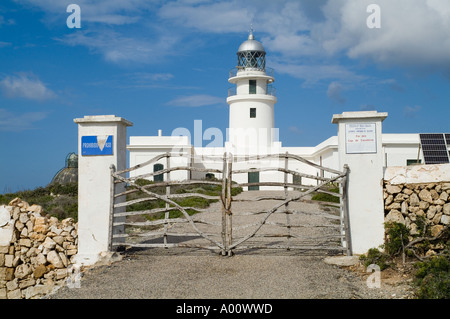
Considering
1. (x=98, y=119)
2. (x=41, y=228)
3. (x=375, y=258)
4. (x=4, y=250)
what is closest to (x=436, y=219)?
(x=375, y=258)

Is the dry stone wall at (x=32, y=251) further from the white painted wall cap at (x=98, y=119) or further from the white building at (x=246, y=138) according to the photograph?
the white building at (x=246, y=138)

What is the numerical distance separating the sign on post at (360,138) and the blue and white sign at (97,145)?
4.48 meters

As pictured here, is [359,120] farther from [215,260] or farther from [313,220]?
[313,220]

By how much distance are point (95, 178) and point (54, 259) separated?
1.70m

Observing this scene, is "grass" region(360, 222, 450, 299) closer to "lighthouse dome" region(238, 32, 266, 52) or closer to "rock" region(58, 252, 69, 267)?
"rock" region(58, 252, 69, 267)

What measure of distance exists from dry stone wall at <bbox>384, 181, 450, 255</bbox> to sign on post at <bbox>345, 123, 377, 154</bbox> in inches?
28.2

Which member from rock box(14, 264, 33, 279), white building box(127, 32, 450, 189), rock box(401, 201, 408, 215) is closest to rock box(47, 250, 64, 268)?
rock box(14, 264, 33, 279)

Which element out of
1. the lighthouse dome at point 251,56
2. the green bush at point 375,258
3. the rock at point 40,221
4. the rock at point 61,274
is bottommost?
the rock at point 61,274

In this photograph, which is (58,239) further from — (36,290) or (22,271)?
(36,290)

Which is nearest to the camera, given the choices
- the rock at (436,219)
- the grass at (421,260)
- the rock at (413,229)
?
the grass at (421,260)

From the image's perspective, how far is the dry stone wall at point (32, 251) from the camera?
8.45 m

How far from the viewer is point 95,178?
8.80 m

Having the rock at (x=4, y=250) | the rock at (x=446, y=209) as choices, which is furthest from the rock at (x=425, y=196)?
the rock at (x=4, y=250)

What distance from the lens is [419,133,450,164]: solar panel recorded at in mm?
14023
